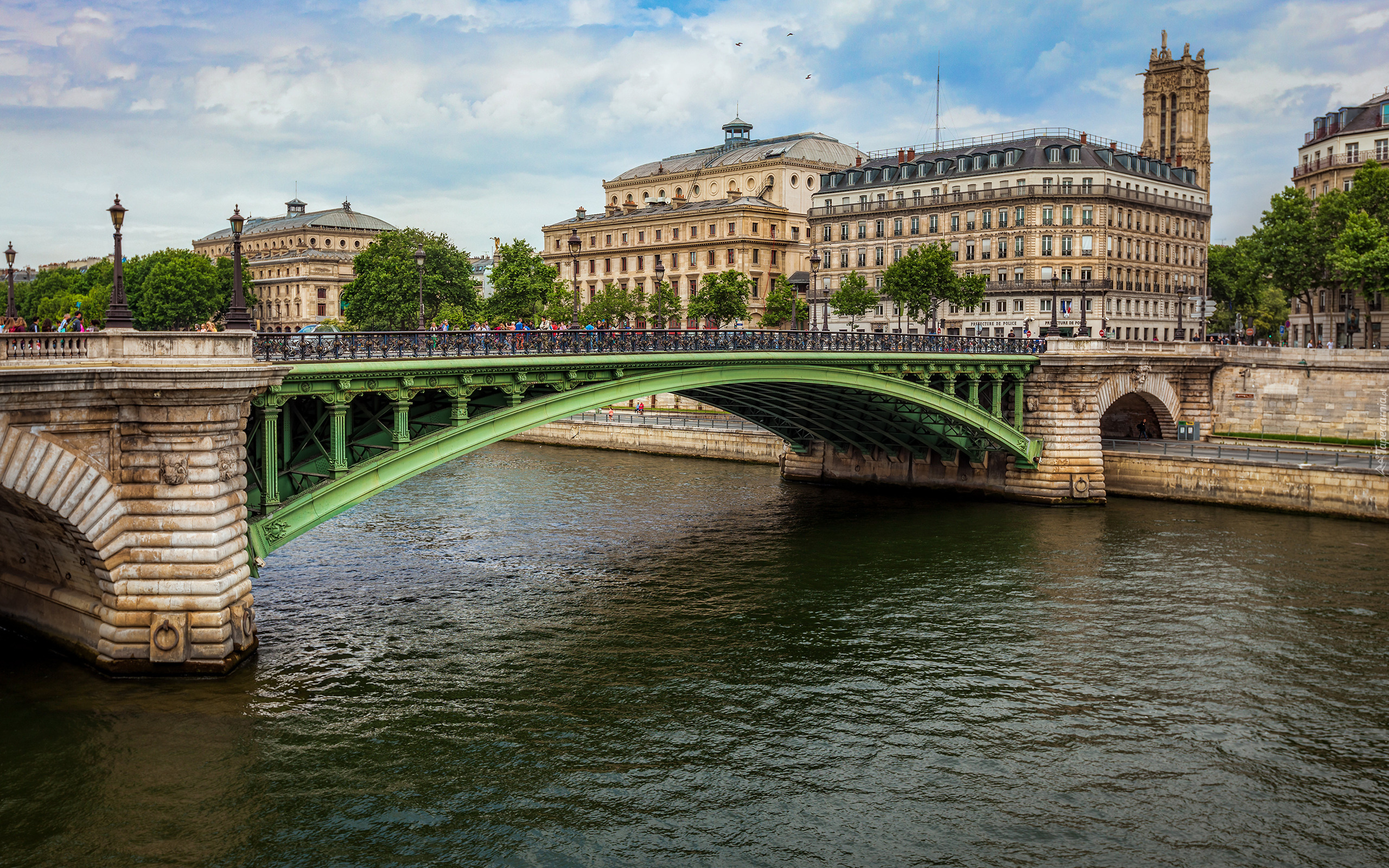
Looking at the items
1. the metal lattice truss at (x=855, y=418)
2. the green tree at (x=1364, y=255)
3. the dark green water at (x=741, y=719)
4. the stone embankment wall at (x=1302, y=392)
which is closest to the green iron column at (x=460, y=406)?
the dark green water at (x=741, y=719)

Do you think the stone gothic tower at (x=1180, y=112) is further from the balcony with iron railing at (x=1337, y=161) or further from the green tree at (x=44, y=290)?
the green tree at (x=44, y=290)

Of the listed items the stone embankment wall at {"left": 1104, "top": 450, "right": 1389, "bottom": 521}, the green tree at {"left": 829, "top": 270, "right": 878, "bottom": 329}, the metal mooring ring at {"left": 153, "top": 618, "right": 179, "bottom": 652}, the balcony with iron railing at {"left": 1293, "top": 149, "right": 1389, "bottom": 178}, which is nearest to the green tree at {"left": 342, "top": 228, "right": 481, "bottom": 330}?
the green tree at {"left": 829, "top": 270, "right": 878, "bottom": 329}

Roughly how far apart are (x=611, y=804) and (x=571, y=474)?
4350 centimetres

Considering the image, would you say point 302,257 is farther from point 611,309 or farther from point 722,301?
point 722,301

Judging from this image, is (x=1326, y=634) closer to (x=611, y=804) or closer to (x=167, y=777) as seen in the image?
(x=611, y=804)

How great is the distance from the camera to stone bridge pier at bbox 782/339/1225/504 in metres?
54.1

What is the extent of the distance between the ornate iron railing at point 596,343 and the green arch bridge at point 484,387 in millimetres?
50

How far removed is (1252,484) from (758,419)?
882 inches

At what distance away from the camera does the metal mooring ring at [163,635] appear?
2544 centimetres

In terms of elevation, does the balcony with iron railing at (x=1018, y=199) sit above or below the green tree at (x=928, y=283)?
above

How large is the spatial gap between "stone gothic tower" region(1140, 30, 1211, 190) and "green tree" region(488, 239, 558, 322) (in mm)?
84446

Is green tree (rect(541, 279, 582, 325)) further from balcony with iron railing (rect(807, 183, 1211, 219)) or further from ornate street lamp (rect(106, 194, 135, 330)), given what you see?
ornate street lamp (rect(106, 194, 135, 330))

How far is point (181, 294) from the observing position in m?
105

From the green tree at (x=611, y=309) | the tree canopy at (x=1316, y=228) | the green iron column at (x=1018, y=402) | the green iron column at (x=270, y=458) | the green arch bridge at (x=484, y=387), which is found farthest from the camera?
the green tree at (x=611, y=309)
